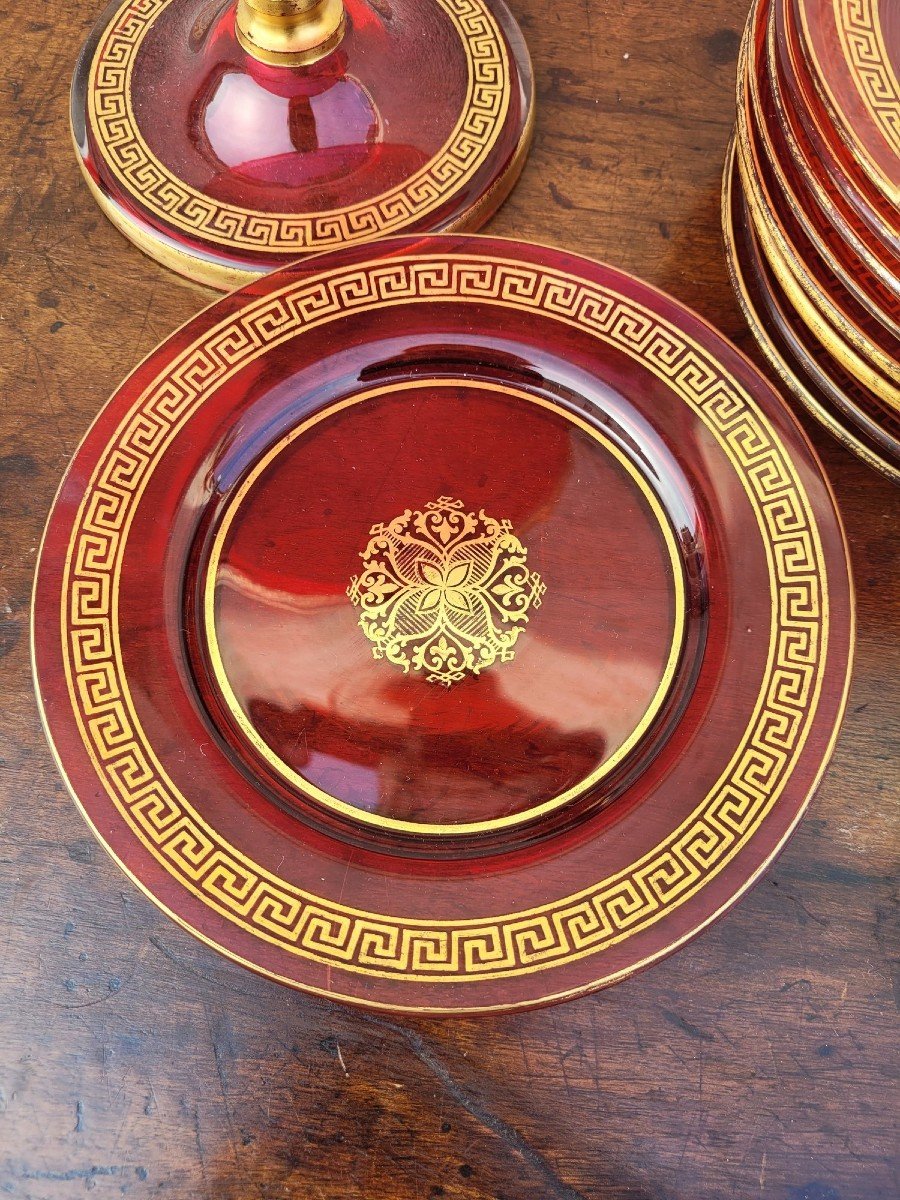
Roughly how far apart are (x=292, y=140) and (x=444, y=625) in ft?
1.84

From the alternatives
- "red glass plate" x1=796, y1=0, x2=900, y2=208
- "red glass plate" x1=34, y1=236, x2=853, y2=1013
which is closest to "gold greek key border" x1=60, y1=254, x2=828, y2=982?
"red glass plate" x1=34, y1=236, x2=853, y2=1013

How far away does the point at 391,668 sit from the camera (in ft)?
2.89

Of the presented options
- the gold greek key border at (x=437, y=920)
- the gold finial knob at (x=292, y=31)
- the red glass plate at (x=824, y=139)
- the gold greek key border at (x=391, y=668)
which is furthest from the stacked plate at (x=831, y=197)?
the gold finial knob at (x=292, y=31)

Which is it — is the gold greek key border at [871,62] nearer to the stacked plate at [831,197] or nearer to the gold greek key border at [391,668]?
the stacked plate at [831,197]

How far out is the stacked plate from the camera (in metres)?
0.78

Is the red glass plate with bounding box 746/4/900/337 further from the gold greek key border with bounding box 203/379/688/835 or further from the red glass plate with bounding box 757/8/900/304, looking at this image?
the gold greek key border with bounding box 203/379/688/835

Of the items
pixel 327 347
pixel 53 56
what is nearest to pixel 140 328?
pixel 327 347

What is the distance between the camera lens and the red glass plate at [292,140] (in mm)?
1062

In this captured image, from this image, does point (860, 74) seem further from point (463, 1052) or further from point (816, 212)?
point (463, 1052)

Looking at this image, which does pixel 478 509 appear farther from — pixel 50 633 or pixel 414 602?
pixel 50 633

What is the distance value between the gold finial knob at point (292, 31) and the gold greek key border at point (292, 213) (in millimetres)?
148

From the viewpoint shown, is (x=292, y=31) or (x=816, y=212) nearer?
(x=816, y=212)

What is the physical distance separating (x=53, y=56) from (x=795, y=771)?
1.15 metres

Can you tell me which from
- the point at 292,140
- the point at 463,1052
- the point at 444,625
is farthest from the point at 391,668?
the point at 292,140
